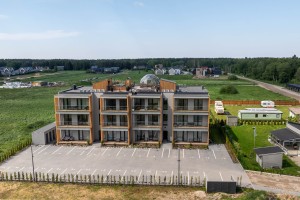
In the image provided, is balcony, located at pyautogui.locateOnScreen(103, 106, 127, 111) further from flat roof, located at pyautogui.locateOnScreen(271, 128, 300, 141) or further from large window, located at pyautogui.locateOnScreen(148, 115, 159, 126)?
flat roof, located at pyautogui.locateOnScreen(271, 128, 300, 141)

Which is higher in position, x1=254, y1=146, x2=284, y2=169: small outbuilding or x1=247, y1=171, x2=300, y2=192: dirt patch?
x1=254, y1=146, x2=284, y2=169: small outbuilding

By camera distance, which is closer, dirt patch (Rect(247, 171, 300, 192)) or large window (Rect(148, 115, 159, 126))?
dirt patch (Rect(247, 171, 300, 192))

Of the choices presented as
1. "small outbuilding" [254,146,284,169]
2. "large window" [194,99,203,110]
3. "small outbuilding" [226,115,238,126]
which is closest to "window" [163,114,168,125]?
"large window" [194,99,203,110]

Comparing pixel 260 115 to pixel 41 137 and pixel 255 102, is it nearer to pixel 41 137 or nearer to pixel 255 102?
pixel 255 102

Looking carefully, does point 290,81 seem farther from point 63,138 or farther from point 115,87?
point 63,138

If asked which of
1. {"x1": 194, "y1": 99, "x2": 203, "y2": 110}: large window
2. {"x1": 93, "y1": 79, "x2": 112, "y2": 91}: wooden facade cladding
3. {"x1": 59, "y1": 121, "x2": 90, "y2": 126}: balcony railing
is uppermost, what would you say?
{"x1": 93, "y1": 79, "x2": 112, "y2": 91}: wooden facade cladding

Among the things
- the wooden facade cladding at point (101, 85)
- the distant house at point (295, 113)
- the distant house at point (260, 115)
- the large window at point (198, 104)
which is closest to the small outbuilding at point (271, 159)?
the large window at point (198, 104)

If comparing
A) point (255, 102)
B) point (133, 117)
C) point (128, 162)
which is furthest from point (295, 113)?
point (128, 162)
